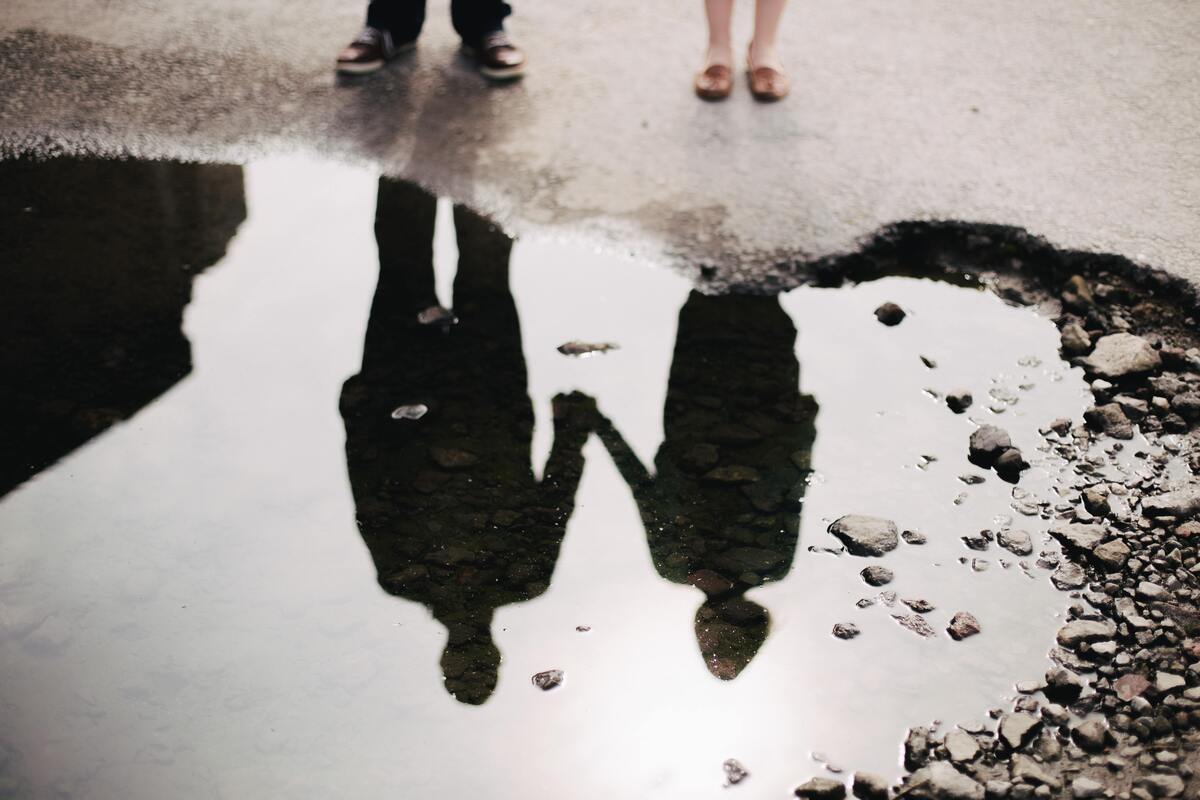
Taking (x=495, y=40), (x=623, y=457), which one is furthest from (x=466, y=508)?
(x=495, y=40)

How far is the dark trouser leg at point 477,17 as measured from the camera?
3.91 meters

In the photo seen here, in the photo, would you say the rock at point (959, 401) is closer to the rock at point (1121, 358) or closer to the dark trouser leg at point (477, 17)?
the rock at point (1121, 358)

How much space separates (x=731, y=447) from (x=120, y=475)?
1.54 m

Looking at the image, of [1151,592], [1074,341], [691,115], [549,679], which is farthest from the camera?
[691,115]

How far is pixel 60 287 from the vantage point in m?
2.98

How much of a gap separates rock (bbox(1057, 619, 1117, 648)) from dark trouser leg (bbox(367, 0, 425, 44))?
3318mm

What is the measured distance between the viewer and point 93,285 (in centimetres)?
300

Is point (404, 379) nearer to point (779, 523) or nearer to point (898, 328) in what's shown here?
point (779, 523)

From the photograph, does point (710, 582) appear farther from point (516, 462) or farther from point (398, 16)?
point (398, 16)

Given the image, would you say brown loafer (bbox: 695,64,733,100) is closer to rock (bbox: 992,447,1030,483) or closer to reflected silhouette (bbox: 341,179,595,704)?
reflected silhouette (bbox: 341,179,595,704)

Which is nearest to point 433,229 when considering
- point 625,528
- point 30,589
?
point 625,528

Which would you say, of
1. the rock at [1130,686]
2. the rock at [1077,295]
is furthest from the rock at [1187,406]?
the rock at [1130,686]

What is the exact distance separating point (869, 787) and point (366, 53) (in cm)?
331

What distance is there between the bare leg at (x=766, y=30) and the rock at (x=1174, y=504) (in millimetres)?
2166
